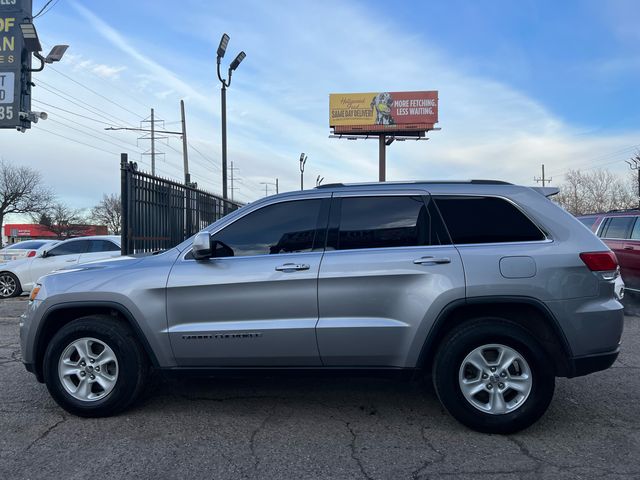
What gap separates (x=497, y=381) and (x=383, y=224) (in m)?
1.47

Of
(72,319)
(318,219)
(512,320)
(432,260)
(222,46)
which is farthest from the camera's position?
(222,46)

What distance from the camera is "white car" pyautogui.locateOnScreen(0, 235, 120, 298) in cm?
1163

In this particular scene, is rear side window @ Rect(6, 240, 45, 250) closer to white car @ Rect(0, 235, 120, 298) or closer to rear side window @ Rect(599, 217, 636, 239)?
white car @ Rect(0, 235, 120, 298)

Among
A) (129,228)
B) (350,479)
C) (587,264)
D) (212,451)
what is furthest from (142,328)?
(129,228)

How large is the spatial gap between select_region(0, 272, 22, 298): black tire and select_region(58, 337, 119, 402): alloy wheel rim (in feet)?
30.8

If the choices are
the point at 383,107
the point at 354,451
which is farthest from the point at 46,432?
the point at 383,107

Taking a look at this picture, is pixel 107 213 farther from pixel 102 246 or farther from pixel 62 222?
pixel 102 246

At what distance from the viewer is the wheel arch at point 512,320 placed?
12.4 feet

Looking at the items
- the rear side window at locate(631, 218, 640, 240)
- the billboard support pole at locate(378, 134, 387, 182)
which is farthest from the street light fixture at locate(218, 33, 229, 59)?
the billboard support pole at locate(378, 134, 387, 182)

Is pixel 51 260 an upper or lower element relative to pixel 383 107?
lower

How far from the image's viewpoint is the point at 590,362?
377cm

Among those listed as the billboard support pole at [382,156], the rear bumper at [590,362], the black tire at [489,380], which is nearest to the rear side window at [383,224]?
the black tire at [489,380]

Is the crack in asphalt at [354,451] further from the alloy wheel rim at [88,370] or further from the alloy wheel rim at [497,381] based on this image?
the alloy wheel rim at [88,370]

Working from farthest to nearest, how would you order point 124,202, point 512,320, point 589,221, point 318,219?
point 589,221, point 124,202, point 318,219, point 512,320
